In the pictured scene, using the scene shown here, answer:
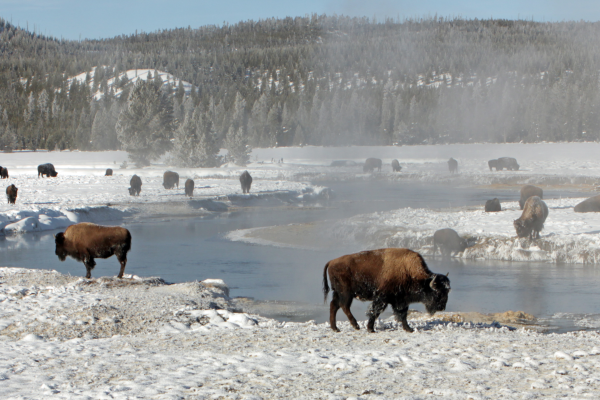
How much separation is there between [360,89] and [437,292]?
422 feet

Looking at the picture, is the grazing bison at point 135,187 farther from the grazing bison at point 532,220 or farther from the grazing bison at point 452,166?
the grazing bison at point 452,166

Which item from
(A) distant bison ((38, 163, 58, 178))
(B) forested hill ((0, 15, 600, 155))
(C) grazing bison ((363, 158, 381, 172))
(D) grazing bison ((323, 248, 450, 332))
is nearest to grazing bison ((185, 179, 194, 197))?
(A) distant bison ((38, 163, 58, 178))

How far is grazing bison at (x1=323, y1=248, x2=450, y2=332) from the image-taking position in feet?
23.3

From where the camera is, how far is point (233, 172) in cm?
Answer: 4756

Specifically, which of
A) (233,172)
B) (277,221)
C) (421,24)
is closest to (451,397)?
(277,221)

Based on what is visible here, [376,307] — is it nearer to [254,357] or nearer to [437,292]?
[437,292]

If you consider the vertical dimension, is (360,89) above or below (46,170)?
above

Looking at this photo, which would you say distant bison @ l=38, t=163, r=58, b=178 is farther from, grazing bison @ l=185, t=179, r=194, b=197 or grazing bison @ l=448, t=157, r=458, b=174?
grazing bison @ l=448, t=157, r=458, b=174

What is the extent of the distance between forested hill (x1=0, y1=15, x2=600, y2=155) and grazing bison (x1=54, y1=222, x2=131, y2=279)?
42783 mm

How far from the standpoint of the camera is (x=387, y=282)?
23.3 ft

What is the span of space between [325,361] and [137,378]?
5.84 feet

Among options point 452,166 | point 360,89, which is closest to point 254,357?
point 452,166

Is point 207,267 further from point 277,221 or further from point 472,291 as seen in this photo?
point 277,221

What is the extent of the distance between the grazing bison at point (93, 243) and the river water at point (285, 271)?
210 cm
